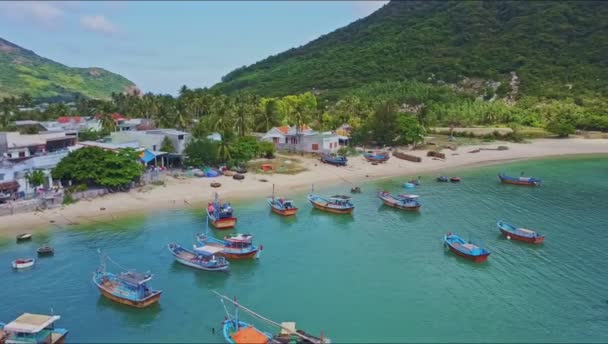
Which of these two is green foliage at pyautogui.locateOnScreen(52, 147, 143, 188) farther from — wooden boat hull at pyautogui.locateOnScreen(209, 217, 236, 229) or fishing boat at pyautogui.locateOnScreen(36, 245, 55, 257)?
fishing boat at pyautogui.locateOnScreen(36, 245, 55, 257)

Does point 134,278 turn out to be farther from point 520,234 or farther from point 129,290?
point 520,234

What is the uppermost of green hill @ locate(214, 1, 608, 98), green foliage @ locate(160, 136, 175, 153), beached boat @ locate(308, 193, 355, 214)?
green hill @ locate(214, 1, 608, 98)

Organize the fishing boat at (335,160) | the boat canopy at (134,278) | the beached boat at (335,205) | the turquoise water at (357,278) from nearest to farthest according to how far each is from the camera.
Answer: the turquoise water at (357,278) < the boat canopy at (134,278) < the beached boat at (335,205) < the fishing boat at (335,160)

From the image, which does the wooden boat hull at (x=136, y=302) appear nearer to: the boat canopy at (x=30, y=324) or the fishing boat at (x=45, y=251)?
the boat canopy at (x=30, y=324)

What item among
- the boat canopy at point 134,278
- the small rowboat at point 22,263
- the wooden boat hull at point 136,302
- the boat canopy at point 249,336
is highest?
the boat canopy at point 134,278

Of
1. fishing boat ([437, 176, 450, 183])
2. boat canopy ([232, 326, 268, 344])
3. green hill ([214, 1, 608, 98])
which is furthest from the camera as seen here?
green hill ([214, 1, 608, 98])

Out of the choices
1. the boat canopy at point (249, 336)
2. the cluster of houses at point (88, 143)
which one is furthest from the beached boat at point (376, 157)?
the boat canopy at point (249, 336)

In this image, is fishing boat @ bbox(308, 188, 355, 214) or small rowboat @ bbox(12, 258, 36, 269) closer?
small rowboat @ bbox(12, 258, 36, 269)

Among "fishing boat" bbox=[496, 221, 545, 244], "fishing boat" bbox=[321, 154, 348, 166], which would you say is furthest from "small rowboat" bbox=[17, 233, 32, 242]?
"fishing boat" bbox=[321, 154, 348, 166]
